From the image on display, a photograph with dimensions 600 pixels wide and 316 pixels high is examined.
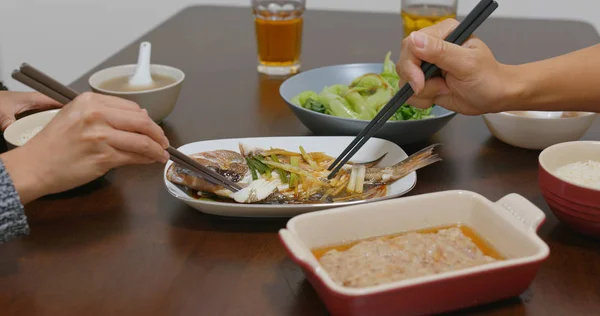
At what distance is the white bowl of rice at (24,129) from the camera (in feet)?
4.25

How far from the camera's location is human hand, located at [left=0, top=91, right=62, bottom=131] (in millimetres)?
1466

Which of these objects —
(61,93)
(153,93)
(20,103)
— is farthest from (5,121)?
(61,93)

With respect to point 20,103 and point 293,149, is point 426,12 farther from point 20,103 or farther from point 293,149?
point 20,103

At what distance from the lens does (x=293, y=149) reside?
133 centimetres

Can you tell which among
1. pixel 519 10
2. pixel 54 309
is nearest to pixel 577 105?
pixel 54 309

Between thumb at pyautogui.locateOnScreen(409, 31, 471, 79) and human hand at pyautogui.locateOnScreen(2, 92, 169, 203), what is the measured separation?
0.49 m

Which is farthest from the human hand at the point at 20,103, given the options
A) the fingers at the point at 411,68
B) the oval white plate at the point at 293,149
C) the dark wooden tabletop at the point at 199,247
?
the fingers at the point at 411,68

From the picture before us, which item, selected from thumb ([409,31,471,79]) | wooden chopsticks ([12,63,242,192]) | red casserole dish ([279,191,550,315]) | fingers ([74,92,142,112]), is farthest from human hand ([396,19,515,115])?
fingers ([74,92,142,112])

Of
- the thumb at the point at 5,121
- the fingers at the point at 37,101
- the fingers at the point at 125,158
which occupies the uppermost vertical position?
the fingers at the point at 125,158

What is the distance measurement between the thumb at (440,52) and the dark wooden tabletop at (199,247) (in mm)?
223

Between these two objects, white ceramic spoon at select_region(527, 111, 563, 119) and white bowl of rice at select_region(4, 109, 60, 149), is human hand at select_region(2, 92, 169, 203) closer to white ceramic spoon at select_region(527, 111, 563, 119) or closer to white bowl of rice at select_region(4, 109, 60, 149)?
white bowl of rice at select_region(4, 109, 60, 149)

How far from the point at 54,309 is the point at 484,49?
0.84 m

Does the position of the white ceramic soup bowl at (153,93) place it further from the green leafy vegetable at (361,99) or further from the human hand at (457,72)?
the human hand at (457,72)

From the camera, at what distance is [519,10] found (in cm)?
303
